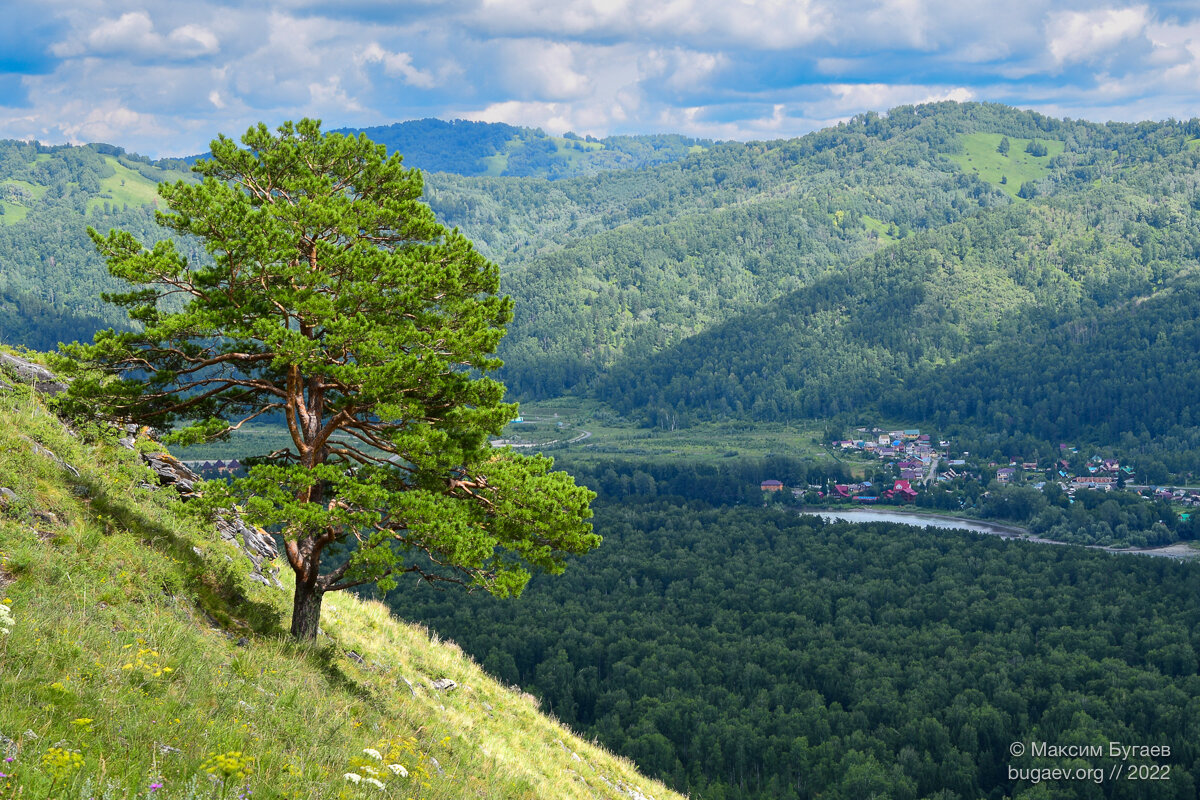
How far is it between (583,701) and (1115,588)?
53136 mm

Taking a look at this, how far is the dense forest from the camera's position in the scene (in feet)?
188

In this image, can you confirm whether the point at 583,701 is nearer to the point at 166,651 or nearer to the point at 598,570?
the point at 598,570

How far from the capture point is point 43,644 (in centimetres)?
1016

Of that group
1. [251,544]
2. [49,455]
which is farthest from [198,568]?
[251,544]

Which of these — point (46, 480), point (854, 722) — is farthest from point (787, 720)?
point (46, 480)

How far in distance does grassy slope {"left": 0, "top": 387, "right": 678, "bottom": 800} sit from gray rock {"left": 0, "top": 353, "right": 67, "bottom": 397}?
178 centimetres

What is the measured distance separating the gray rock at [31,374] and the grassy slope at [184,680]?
1777 millimetres

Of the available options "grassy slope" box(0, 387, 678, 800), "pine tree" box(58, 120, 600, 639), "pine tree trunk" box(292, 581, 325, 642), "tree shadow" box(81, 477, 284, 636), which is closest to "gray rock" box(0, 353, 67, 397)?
"grassy slope" box(0, 387, 678, 800)

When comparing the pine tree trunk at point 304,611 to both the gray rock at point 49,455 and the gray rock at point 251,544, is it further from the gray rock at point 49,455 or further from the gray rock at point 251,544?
the gray rock at point 49,455

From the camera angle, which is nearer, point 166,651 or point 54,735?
point 54,735

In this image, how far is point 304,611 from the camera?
18.5 meters

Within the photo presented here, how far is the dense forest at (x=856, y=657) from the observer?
188 ft

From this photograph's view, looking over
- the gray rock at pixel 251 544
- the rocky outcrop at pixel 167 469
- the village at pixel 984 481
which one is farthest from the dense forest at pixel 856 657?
the village at pixel 984 481

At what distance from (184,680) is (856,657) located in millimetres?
69141
